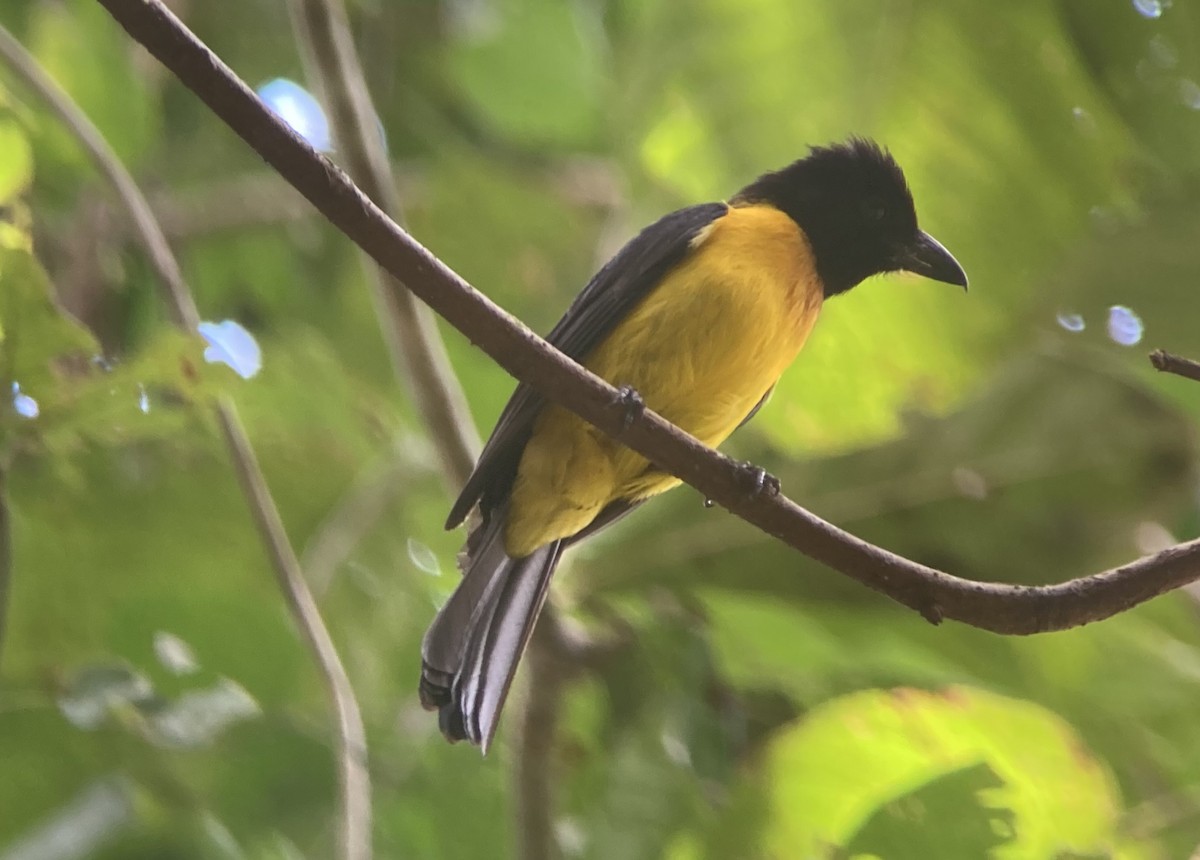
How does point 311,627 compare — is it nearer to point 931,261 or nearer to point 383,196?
point 383,196

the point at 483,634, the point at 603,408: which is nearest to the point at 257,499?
the point at 483,634

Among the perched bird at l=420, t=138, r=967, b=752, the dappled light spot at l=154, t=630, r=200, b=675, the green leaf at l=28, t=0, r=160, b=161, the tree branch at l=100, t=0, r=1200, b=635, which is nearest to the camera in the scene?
the tree branch at l=100, t=0, r=1200, b=635

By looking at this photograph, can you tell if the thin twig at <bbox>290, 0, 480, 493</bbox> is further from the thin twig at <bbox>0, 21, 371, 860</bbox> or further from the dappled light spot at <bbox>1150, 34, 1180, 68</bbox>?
the dappled light spot at <bbox>1150, 34, 1180, 68</bbox>

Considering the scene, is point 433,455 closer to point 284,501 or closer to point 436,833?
point 284,501

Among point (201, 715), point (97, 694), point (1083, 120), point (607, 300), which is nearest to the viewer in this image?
point (97, 694)

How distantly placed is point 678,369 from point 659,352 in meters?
0.04

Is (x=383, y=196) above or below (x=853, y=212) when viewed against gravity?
below

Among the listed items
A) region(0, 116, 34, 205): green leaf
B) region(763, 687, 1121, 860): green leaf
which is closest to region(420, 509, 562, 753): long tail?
region(763, 687, 1121, 860): green leaf

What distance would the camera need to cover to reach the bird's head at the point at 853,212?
6.89 feet

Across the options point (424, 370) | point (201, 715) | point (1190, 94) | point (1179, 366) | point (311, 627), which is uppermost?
point (1190, 94)

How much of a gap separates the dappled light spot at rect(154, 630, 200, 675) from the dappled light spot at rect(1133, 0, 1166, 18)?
5.68 feet

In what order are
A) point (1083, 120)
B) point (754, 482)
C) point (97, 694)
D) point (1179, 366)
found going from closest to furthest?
point (1179, 366) → point (754, 482) → point (97, 694) → point (1083, 120)

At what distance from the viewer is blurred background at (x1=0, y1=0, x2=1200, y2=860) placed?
1833mm

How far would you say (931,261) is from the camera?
206cm
